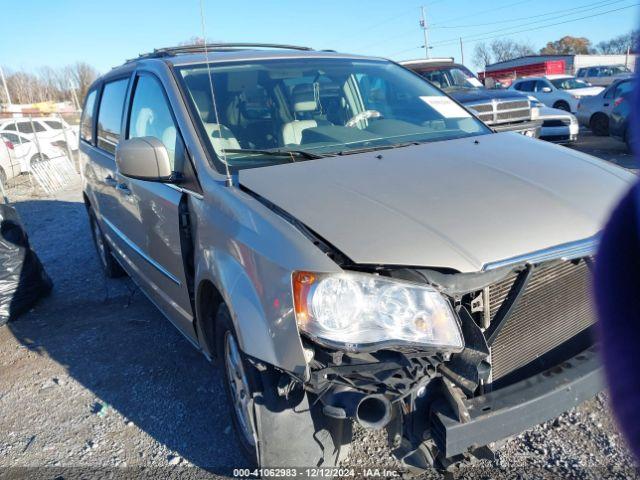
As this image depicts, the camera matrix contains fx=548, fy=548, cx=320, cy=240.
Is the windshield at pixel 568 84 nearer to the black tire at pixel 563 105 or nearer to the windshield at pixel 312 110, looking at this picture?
the black tire at pixel 563 105

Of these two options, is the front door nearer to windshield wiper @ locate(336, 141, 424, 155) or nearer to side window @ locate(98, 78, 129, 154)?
side window @ locate(98, 78, 129, 154)

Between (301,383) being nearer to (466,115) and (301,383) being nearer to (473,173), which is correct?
(473,173)

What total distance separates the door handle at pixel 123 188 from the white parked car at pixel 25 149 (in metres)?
11.8

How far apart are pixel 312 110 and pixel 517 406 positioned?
2.16m

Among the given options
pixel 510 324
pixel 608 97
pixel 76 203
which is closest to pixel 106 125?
pixel 510 324

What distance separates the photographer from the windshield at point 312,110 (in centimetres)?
300

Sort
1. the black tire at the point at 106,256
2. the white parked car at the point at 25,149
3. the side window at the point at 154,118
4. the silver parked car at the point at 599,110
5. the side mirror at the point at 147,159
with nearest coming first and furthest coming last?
the side mirror at the point at 147,159 < the side window at the point at 154,118 < the black tire at the point at 106,256 < the silver parked car at the point at 599,110 < the white parked car at the point at 25,149

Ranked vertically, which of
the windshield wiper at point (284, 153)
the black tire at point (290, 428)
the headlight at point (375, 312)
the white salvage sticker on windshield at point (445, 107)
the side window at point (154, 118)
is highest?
the side window at point (154, 118)

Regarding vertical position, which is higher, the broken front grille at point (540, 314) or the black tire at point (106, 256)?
the broken front grille at point (540, 314)

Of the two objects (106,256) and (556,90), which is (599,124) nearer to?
(556,90)

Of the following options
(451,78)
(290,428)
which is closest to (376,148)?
(290,428)

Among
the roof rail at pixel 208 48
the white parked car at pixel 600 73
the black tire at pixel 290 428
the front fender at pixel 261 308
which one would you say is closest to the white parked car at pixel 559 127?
the roof rail at pixel 208 48

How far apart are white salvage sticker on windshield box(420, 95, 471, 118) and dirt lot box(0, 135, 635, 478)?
193 centimetres

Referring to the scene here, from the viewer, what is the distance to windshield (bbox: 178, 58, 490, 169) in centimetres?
300
